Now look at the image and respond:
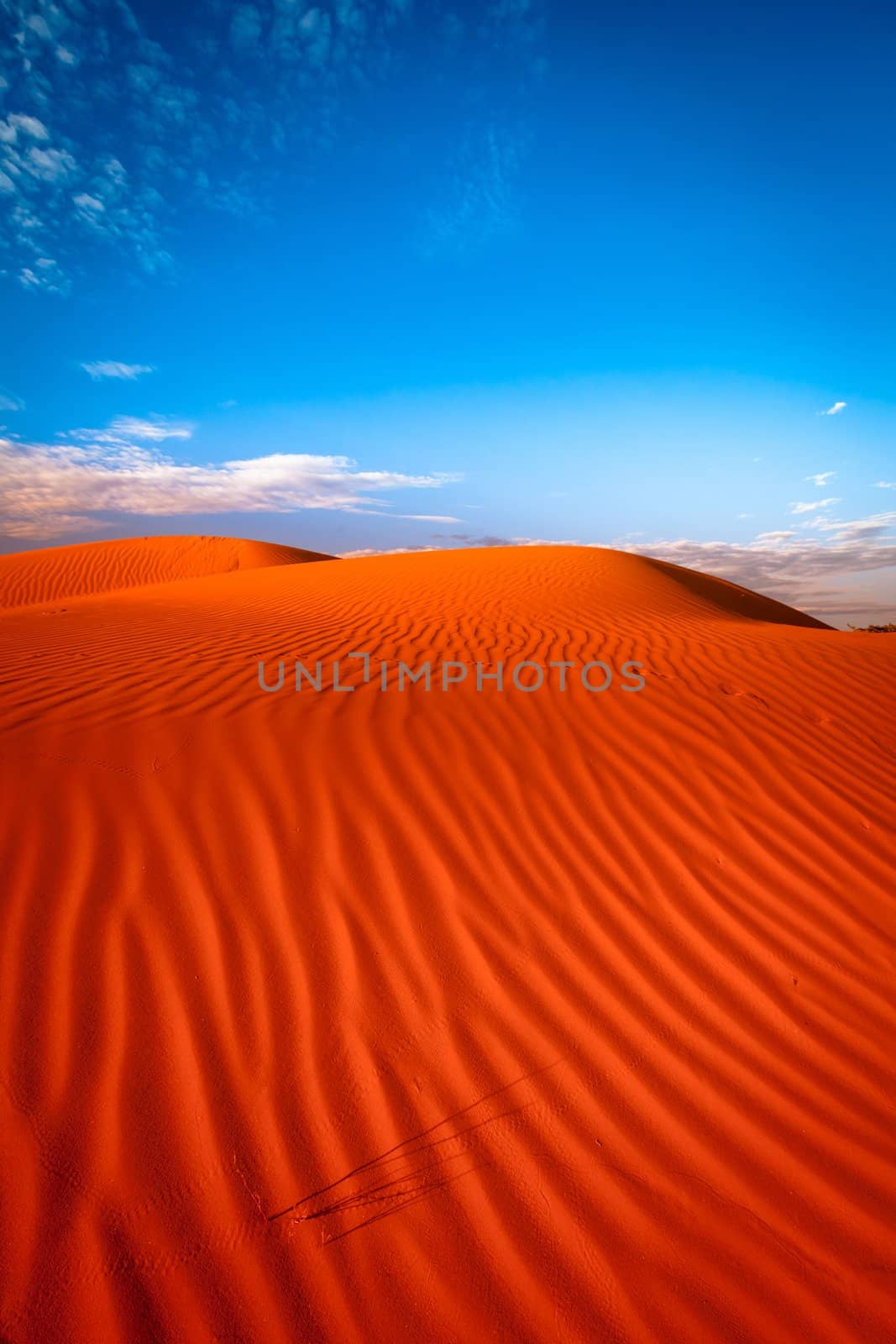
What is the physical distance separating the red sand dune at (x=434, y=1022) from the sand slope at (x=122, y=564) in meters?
21.1

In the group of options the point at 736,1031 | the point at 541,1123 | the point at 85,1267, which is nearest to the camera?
the point at 85,1267

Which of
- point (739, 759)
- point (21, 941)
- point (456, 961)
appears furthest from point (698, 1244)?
point (739, 759)

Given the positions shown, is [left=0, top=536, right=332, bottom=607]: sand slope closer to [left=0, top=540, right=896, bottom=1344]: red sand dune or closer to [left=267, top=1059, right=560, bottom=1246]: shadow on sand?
[left=0, top=540, right=896, bottom=1344]: red sand dune

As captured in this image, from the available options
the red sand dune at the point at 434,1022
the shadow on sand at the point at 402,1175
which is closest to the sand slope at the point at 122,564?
the red sand dune at the point at 434,1022

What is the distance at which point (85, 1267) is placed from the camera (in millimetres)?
1632

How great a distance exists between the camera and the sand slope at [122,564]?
23.3m

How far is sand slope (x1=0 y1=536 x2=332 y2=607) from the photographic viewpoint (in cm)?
2330

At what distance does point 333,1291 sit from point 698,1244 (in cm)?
108

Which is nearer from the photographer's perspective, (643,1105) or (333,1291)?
(333,1291)

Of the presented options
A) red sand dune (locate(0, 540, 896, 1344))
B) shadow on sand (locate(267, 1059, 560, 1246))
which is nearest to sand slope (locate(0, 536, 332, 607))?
red sand dune (locate(0, 540, 896, 1344))

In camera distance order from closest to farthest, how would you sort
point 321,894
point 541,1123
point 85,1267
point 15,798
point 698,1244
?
point 85,1267 → point 698,1244 → point 541,1123 → point 321,894 → point 15,798

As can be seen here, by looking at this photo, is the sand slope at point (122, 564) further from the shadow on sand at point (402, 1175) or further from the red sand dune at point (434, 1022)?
the shadow on sand at point (402, 1175)

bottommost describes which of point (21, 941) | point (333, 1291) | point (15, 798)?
point (333, 1291)

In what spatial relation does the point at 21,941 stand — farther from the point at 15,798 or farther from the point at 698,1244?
the point at 698,1244
